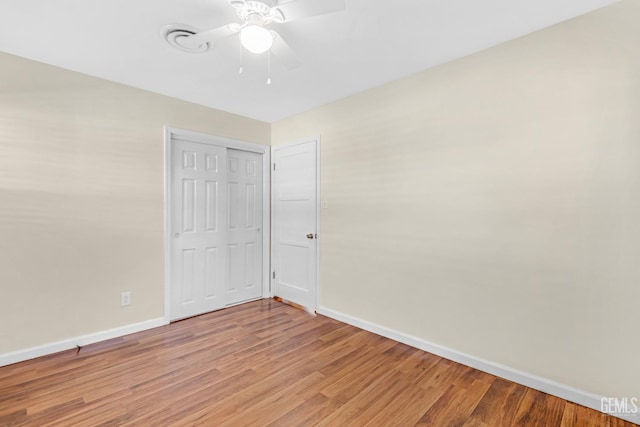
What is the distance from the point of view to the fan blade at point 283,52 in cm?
171

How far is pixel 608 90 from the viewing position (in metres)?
1.76

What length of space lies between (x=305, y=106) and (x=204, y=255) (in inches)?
82.2

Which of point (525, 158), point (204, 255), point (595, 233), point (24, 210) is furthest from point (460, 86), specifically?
point (24, 210)

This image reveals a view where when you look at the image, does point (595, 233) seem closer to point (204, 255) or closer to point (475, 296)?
point (475, 296)

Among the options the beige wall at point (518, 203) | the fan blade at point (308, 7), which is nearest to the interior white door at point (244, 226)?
the beige wall at point (518, 203)

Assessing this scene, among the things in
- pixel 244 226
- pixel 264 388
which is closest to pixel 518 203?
pixel 264 388

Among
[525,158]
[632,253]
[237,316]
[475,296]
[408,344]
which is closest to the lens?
[632,253]

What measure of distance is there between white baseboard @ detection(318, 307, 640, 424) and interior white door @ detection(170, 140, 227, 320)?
1758mm

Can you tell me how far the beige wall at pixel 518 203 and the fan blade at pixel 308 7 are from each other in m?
1.37

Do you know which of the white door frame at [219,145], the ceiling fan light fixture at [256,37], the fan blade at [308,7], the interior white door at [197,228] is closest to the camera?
the fan blade at [308,7]

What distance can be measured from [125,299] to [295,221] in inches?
76.2

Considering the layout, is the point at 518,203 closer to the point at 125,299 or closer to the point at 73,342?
the point at 125,299

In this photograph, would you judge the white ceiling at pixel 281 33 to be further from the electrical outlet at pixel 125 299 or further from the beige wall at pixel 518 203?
the electrical outlet at pixel 125 299

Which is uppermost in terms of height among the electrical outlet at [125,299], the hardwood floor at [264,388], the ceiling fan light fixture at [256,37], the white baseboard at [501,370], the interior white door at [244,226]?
the ceiling fan light fixture at [256,37]
